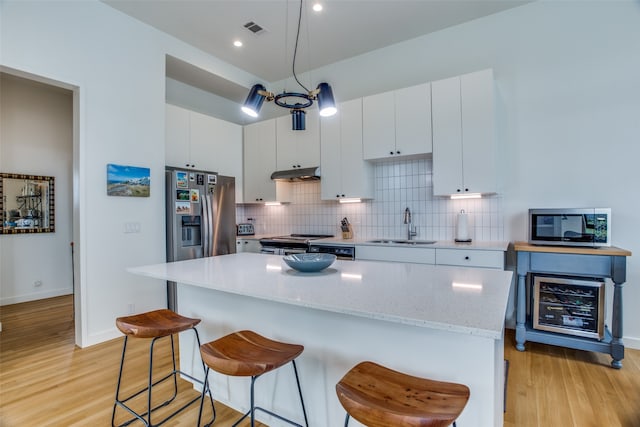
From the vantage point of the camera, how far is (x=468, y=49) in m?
3.37

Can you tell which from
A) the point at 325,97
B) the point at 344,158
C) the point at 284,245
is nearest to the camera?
the point at 325,97

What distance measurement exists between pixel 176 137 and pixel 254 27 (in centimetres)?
153

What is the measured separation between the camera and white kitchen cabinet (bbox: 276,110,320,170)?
156 inches

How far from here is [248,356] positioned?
138cm

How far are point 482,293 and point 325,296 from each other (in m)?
A: 0.65

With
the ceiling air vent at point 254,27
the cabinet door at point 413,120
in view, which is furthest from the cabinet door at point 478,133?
the ceiling air vent at point 254,27

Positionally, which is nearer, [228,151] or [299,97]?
[299,97]

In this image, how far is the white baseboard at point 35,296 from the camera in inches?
165

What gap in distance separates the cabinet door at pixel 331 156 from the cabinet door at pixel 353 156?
4cm

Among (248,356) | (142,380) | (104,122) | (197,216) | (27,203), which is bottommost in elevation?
(142,380)

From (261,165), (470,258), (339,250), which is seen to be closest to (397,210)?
(339,250)

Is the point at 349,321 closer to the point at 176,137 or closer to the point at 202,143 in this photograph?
the point at 176,137

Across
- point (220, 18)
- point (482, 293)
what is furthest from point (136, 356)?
point (220, 18)

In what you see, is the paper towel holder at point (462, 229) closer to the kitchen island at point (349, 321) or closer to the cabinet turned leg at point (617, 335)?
the cabinet turned leg at point (617, 335)
